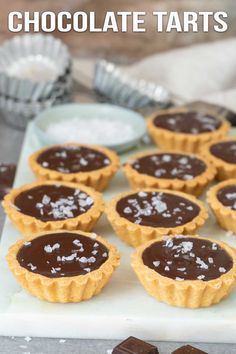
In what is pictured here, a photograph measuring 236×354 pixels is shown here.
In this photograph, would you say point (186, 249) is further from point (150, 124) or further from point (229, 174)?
point (150, 124)

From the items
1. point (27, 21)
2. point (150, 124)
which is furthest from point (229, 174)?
point (27, 21)

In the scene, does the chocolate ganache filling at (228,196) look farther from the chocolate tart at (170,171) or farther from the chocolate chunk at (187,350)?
the chocolate chunk at (187,350)

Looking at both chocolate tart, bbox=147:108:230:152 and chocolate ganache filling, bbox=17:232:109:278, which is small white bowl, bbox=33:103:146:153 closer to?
chocolate tart, bbox=147:108:230:152

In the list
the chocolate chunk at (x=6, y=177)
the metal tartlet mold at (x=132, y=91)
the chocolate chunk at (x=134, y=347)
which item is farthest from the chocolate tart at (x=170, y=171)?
the chocolate chunk at (x=134, y=347)

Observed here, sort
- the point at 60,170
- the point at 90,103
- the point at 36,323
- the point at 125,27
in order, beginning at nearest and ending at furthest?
the point at 36,323 < the point at 60,170 < the point at 90,103 < the point at 125,27

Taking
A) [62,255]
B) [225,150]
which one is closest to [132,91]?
[225,150]

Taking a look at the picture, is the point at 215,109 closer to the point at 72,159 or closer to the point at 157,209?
the point at 72,159

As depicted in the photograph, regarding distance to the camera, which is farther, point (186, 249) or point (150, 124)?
point (150, 124)
